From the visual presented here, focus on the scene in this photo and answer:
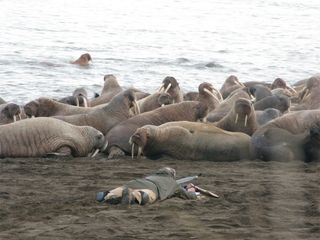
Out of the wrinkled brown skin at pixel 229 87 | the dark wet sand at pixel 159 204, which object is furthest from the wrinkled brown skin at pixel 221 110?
the wrinkled brown skin at pixel 229 87

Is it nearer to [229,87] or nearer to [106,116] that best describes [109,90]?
[229,87]

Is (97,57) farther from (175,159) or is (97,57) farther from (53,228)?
(53,228)

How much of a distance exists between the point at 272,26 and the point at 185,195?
28.2 m

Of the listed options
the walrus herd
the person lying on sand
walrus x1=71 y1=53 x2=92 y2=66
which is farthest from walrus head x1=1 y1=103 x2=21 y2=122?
walrus x1=71 y1=53 x2=92 y2=66

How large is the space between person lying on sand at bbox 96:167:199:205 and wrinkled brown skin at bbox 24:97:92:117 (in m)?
3.95

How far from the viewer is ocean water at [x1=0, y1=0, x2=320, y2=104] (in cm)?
1925

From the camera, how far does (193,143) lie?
946cm

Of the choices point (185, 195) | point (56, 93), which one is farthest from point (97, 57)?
point (185, 195)

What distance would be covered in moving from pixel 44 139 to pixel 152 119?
58.9 inches

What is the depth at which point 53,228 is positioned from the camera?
Result: 568cm

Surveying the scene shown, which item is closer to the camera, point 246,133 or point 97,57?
point 246,133

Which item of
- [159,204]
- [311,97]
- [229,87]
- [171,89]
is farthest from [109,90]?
[159,204]

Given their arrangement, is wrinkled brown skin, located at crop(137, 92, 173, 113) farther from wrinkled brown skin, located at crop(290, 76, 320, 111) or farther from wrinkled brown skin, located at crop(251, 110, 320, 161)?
wrinkled brown skin, located at crop(251, 110, 320, 161)

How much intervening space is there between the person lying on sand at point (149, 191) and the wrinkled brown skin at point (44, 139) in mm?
2438
